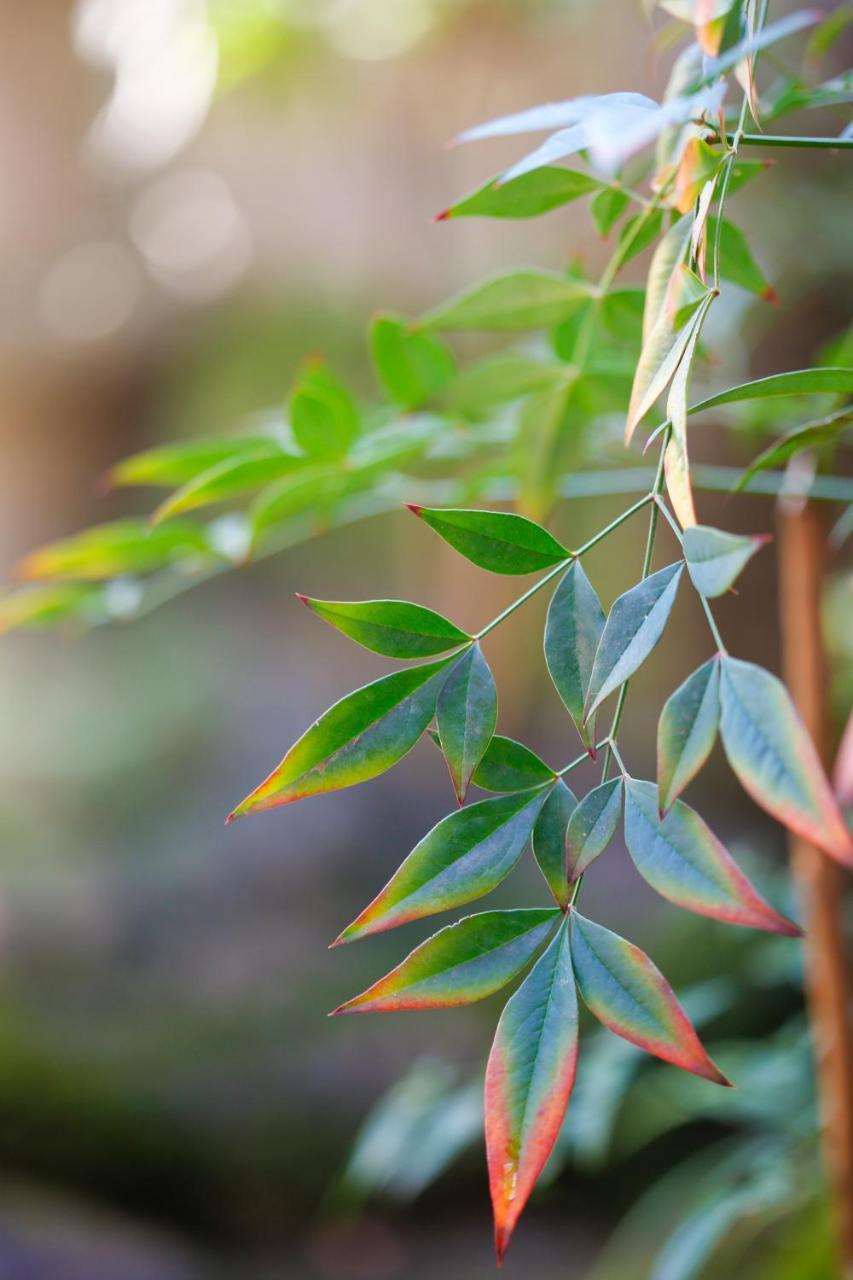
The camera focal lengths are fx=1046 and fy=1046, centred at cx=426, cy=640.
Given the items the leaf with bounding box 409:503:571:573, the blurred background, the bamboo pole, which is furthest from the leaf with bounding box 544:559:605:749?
the blurred background

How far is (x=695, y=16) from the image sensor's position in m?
0.26

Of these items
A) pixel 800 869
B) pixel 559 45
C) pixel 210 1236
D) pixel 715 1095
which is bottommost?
pixel 210 1236

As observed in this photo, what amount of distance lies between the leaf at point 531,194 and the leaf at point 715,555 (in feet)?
0.53

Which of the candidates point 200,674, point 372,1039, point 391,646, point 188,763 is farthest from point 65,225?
point 391,646

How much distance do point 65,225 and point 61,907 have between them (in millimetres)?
1424

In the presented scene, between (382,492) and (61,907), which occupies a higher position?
(382,492)

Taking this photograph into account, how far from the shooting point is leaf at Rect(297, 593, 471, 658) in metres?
0.26

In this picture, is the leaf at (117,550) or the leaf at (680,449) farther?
the leaf at (117,550)

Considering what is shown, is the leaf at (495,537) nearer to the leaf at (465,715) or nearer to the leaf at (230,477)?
the leaf at (465,715)

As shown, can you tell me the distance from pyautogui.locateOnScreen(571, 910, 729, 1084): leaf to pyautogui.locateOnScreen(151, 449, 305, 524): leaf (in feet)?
A: 0.82

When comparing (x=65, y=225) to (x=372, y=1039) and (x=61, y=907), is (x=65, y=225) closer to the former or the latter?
(x=61, y=907)

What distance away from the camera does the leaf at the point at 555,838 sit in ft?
0.79

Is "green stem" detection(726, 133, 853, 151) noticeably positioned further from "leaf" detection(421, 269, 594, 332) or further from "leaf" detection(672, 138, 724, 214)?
"leaf" detection(421, 269, 594, 332)

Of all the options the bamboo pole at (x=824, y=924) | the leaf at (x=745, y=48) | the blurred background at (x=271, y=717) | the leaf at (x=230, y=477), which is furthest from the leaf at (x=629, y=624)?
the blurred background at (x=271, y=717)
